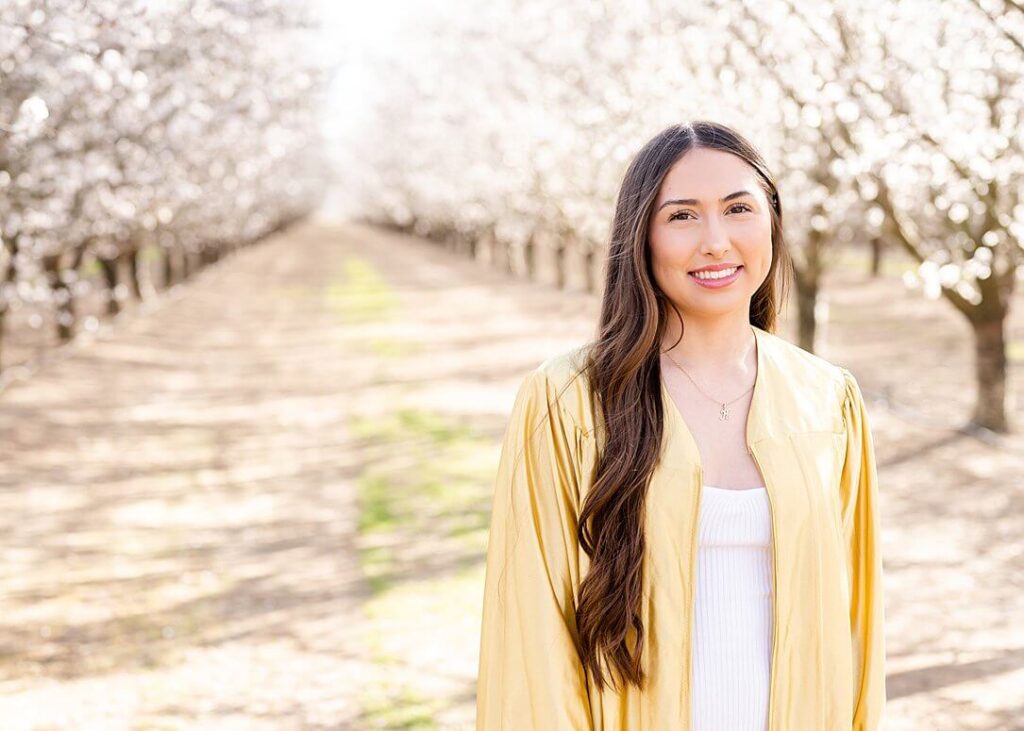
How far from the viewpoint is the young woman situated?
2.47 meters

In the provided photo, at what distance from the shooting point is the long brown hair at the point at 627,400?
2.45 metres

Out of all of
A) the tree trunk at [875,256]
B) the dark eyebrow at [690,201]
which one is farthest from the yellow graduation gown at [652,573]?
the tree trunk at [875,256]

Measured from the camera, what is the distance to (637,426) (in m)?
2.48

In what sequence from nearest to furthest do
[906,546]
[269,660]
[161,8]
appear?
[269,660] → [906,546] → [161,8]

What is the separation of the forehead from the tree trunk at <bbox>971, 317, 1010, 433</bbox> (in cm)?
965

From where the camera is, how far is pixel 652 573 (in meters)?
2.49

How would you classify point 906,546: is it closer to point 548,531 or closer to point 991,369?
point 991,369

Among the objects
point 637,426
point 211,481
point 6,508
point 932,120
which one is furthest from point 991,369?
point 637,426

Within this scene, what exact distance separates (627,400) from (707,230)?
41 centimetres

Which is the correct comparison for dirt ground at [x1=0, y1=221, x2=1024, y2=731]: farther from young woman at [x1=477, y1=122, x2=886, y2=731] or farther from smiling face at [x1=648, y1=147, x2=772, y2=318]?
smiling face at [x1=648, y1=147, x2=772, y2=318]

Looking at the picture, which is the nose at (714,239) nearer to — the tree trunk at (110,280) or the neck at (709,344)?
the neck at (709,344)

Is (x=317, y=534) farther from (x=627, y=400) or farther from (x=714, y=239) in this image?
(x=714, y=239)

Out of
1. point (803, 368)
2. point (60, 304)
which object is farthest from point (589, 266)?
point (803, 368)

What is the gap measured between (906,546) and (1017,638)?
1.77 meters
